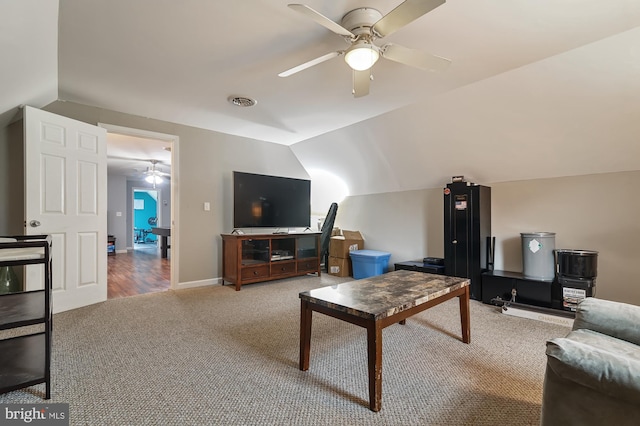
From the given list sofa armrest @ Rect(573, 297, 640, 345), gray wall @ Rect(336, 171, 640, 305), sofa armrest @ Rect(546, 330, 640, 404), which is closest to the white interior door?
sofa armrest @ Rect(546, 330, 640, 404)

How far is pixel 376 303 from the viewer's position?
5.59 feet

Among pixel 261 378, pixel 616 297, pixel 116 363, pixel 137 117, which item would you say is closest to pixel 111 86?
pixel 137 117

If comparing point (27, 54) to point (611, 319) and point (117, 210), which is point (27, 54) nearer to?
point (611, 319)

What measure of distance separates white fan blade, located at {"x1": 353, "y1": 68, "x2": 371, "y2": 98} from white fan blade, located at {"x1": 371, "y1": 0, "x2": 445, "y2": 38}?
1.01ft

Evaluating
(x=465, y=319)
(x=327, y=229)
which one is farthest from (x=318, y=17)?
(x=327, y=229)

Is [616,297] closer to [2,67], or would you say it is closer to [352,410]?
[352,410]

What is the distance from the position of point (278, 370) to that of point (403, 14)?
217cm

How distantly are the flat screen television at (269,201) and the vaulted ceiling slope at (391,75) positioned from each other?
0.81 metres

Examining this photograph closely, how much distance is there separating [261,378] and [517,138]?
3.26 m

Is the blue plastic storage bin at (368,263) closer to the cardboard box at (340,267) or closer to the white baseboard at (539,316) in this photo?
the cardboard box at (340,267)

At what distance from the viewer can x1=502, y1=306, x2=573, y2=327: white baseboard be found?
2660 millimetres

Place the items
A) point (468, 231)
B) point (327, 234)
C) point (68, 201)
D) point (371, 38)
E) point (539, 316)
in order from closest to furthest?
1. point (371, 38)
2. point (539, 316)
3. point (68, 201)
4. point (468, 231)
5. point (327, 234)

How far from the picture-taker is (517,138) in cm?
313

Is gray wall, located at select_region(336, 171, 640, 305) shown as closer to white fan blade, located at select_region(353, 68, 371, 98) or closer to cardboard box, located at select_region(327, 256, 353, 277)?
cardboard box, located at select_region(327, 256, 353, 277)
